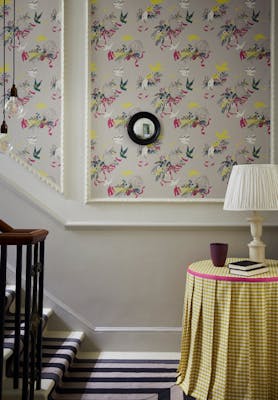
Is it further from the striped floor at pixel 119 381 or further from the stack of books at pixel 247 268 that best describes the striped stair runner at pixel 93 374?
the stack of books at pixel 247 268

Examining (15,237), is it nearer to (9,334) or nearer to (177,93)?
(9,334)

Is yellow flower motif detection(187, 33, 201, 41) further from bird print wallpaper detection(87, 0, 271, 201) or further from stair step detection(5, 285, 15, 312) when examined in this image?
stair step detection(5, 285, 15, 312)

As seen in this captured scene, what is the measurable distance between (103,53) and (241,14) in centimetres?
97

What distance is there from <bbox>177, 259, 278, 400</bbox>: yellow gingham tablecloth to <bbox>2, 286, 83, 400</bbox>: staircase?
2.39 ft

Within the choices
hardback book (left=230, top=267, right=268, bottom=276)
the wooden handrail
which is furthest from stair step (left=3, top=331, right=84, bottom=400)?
hardback book (left=230, top=267, right=268, bottom=276)

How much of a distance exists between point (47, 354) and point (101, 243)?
81 centimetres

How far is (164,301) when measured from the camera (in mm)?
3000

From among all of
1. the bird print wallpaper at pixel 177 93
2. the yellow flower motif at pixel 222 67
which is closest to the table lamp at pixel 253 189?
the bird print wallpaper at pixel 177 93

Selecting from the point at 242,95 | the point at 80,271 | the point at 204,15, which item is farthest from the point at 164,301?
the point at 204,15

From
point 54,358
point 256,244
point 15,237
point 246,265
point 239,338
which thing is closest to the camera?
point 15,237

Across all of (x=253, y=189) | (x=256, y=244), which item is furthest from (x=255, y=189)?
(x=256, y=244)

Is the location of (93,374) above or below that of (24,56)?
below

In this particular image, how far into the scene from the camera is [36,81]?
3.05 metres

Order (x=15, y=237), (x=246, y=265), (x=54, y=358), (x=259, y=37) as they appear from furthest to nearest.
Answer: (x=259, y=37) < (x=54, y=358) < (x=246, y=265) < (x=15, y=237)
